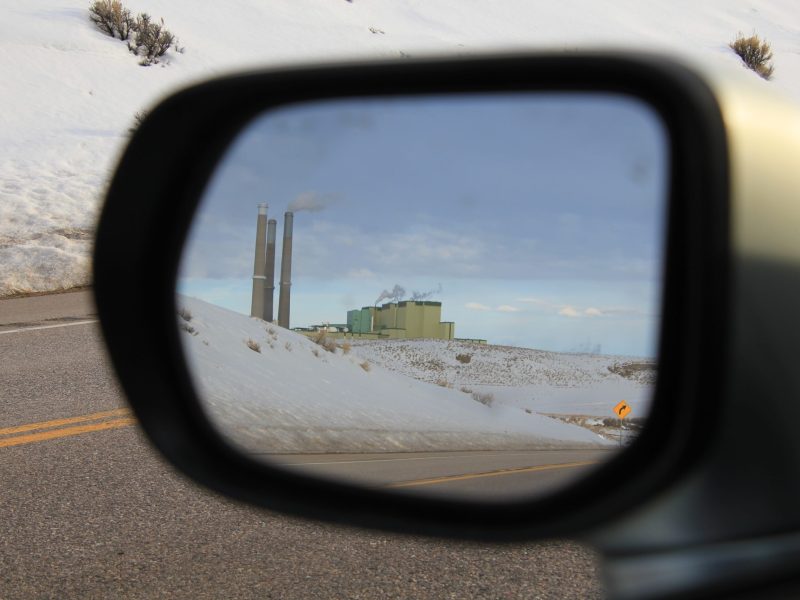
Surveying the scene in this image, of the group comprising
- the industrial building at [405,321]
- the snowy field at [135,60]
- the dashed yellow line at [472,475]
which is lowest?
the dashed yellow line at [472,475]

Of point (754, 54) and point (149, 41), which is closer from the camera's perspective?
point (149, 41)

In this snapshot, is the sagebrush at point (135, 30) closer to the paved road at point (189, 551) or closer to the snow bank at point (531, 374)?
the paved road at point (189, 551)

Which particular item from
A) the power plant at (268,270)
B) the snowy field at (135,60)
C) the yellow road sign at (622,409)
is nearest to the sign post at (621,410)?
the yellow road sign at (622,409)

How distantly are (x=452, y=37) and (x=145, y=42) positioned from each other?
64.6 feet

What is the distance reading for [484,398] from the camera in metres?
1.62

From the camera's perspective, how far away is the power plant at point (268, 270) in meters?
1.77

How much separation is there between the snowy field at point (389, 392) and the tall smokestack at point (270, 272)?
10 cm

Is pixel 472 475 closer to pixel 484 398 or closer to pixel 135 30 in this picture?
pixel 484 398

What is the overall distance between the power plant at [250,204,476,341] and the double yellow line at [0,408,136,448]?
4.80 metres

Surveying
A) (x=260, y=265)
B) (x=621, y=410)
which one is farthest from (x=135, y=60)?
(x=621, y=410)

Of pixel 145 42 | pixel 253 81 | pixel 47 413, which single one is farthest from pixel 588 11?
pixel 253 81

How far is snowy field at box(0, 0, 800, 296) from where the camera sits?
1803 cm

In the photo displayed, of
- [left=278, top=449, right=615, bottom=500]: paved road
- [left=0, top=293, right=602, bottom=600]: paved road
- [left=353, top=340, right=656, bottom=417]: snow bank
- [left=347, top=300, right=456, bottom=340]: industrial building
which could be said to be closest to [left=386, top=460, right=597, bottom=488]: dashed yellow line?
[left=278, top=449, right=615, bottom=500]: paved road

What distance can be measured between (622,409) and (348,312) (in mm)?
518
